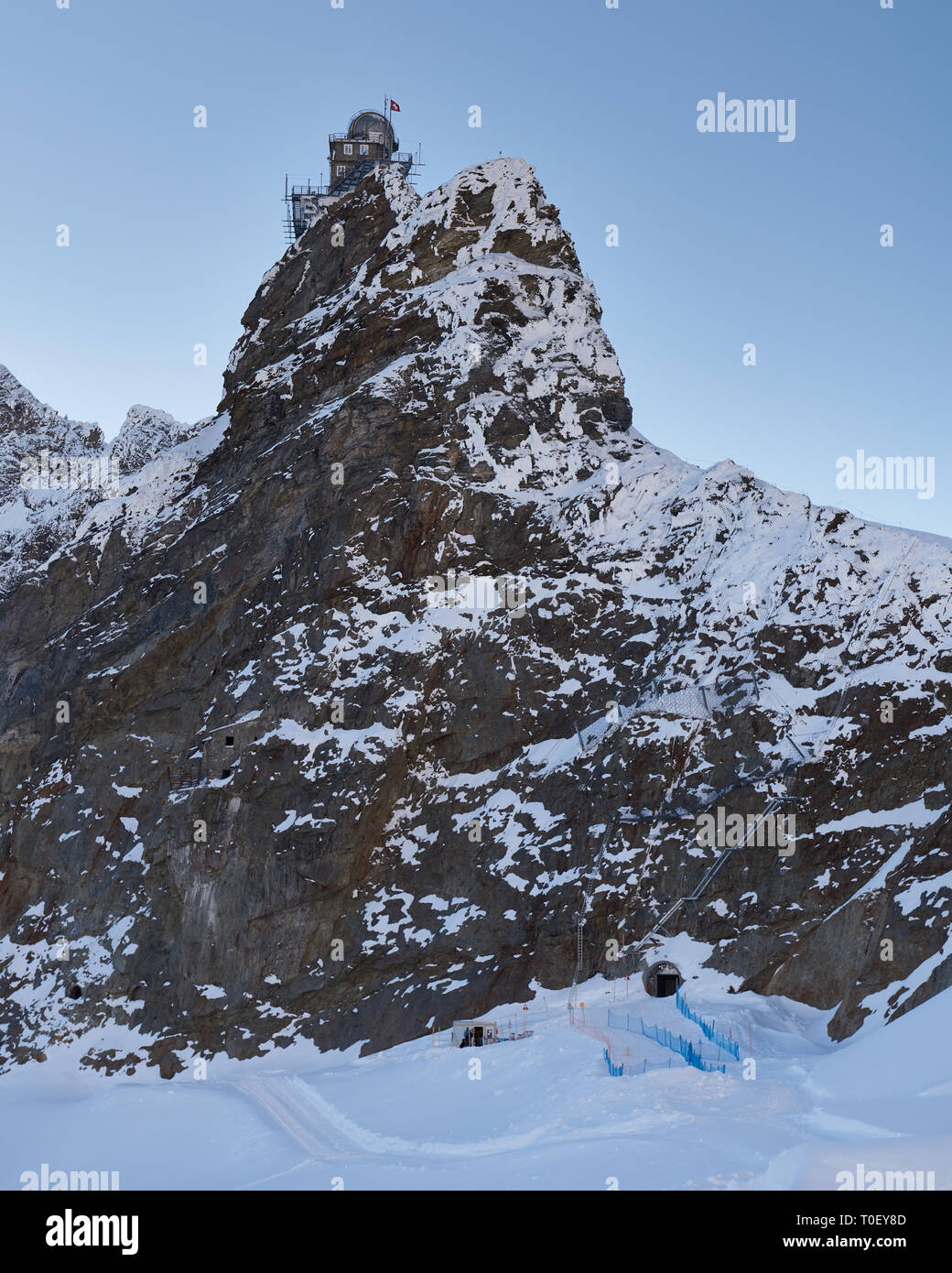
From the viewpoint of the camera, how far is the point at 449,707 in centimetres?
6831

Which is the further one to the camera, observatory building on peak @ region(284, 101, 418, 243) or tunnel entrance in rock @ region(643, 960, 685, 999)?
observatory building on peak @ region(284, 101, 418, 243)

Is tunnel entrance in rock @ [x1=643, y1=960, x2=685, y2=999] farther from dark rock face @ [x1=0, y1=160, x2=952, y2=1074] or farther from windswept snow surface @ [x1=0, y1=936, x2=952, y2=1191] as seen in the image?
dark rock face @ [x1=0, y1=160, x2=952, y2=1074]

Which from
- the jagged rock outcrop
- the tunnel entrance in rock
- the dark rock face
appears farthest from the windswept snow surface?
the jagged rock outcrop

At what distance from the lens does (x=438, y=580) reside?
71.4m

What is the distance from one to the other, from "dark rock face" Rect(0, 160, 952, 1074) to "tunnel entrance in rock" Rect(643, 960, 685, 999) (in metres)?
1.97

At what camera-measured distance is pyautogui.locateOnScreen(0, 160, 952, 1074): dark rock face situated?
60.7m

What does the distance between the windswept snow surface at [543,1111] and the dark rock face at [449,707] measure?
2.22 metres

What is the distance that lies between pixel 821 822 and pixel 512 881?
43.6ft

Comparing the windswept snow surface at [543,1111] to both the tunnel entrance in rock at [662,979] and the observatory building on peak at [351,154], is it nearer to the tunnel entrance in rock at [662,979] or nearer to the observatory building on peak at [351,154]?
the tunnel entrance in rock at [662,979]

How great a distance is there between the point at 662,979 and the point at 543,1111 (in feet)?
44.2

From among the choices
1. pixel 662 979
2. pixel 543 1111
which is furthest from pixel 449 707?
pixel 543 1111

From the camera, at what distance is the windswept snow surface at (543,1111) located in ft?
124

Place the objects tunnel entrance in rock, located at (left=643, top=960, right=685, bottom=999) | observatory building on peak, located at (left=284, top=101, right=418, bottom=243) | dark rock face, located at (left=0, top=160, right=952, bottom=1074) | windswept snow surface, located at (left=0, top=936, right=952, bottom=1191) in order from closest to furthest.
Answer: windswept snow surface, located at (left=0, top=936, right=952, bottom=1191) → tunnel entrance in rock, located at (left=643, top=960, right=685, bottom=999) → dark rock face, located at (left=0, top=160, right=952, bottom=1074) → observatory building on peak, located at (left=284, top=101, right=418, bottom=243)

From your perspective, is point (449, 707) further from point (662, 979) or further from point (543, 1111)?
point (543, 1111)
